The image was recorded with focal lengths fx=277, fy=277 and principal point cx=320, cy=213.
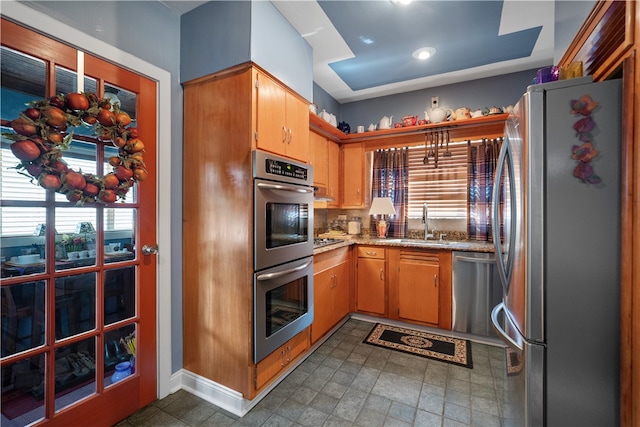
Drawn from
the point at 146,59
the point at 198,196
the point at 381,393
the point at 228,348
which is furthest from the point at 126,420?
the point at 146,59

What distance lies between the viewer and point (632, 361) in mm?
978

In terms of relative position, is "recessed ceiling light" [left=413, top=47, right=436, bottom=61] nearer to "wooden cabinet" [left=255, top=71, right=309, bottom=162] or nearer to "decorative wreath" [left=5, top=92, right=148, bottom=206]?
"wooden cabinet" [left=255, top=71, right=309, bottom=162]

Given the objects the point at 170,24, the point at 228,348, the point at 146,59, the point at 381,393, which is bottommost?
the point at 381,393

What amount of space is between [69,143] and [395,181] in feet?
10.1

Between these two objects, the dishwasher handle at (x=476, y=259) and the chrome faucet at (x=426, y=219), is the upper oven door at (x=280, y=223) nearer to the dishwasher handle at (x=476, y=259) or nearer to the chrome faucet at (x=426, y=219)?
the dishwasher handle at (x=476, y=259)

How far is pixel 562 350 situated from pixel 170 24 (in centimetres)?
288

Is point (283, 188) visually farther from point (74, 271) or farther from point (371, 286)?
point (371, 286)

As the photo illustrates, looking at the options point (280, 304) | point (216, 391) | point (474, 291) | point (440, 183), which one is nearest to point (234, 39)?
point (280, 304)

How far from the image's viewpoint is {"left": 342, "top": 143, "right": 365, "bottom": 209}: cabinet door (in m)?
3.61

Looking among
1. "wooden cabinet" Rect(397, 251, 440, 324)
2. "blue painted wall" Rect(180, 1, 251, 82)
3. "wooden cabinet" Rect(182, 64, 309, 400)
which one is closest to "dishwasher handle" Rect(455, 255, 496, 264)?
"wooden cabinet" Rect(397, 251, 440, 324)

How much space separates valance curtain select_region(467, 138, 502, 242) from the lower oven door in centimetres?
206

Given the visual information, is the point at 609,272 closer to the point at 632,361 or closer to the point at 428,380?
the point at 632,361

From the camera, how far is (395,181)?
3.51 meters

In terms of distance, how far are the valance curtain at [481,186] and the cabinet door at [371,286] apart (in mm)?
1158
